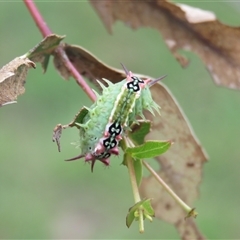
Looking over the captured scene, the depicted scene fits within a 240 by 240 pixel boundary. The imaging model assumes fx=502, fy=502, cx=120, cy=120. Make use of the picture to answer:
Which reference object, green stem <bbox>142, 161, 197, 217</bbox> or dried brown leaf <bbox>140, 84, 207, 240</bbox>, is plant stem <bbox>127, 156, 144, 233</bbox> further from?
dried brown leaf <bbox>140, 84, 207, 240</bbox>

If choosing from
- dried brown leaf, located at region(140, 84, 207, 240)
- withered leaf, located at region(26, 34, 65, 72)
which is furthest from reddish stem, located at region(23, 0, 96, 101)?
dried brown leaf, located at region(140, 84, 207, 240)

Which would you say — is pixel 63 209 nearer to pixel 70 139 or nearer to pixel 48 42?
pixel 70 139

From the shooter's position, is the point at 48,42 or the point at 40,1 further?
the point at 40,1

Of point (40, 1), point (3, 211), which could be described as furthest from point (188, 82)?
point (3, 211)

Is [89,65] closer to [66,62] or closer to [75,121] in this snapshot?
[66,62]

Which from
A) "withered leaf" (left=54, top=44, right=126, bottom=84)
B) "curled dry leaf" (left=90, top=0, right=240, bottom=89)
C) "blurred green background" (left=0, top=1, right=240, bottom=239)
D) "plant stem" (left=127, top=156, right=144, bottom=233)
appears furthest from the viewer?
"blurred green background" (left=0, top=1, right=240, bottom=239)

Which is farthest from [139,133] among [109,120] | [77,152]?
[77,152]
